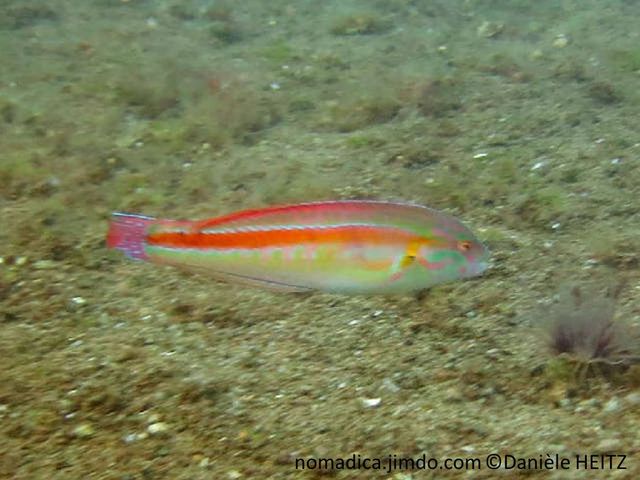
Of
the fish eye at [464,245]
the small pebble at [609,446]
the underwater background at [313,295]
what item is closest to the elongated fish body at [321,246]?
the fish eye at [464,245]

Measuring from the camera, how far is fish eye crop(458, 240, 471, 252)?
2.58m

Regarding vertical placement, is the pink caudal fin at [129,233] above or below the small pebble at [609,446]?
above

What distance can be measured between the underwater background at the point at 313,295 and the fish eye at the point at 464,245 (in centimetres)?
112

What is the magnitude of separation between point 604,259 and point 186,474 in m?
3.17

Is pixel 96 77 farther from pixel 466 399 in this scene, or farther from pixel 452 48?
pixel 466 399

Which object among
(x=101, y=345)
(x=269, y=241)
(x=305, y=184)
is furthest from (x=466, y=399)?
(x=305, y=184)

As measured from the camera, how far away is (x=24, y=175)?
19.0ft

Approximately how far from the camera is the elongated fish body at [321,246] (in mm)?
2523

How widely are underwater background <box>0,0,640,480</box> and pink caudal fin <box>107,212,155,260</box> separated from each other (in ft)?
3.62

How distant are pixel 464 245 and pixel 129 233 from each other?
4.13ft

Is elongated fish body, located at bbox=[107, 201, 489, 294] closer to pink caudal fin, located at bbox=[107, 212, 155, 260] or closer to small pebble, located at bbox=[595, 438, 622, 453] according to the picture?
pink caudal fin, located at bbox=[107, 212, 155, 260]

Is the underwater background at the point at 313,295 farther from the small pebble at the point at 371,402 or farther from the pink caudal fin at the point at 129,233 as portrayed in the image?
the pink caudal fin at the point at 129,233

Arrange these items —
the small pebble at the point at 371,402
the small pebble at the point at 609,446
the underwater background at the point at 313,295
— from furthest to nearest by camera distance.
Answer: the small pebble at the point at 371,402, the underwater background at the point at 313,295, the small pebble at the point at 609,446

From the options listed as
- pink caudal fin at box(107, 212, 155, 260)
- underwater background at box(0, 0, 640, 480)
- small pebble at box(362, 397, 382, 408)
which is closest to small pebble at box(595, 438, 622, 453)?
underwater background at box(0, 0, 640, 480)
